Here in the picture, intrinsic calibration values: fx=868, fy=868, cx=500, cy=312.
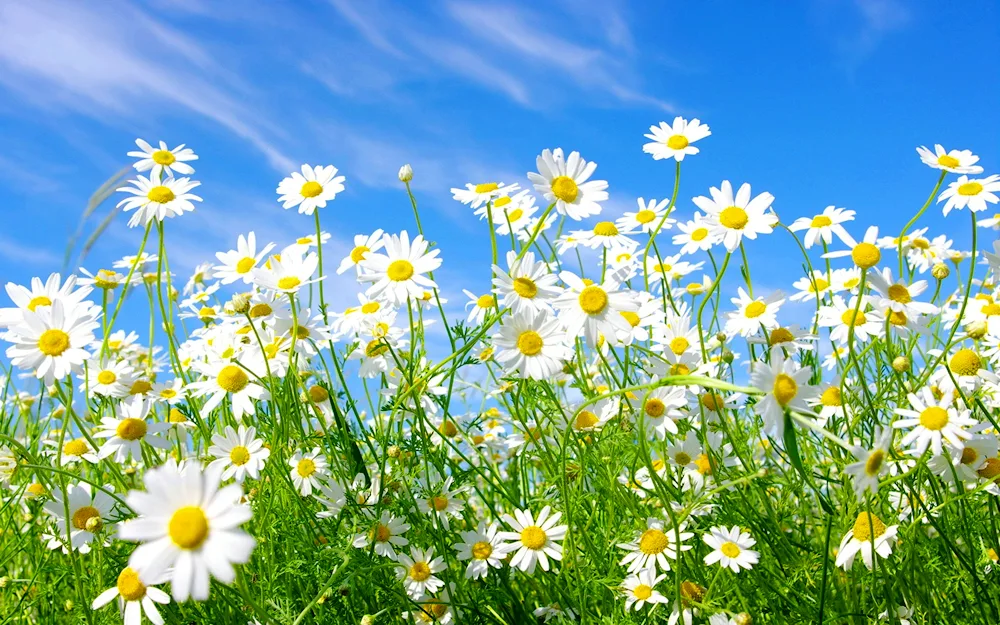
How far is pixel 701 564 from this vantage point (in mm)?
2564

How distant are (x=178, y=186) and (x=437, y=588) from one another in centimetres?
154

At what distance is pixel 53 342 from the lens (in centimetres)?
217

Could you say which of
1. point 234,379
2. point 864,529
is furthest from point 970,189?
point 234,379

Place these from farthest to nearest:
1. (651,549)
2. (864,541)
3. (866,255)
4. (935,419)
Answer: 1. (651,549)
2. (866,255)
3. (864,541)
4. (935,419)

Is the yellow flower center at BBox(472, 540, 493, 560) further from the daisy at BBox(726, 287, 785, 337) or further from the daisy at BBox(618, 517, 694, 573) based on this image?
the daisy at BBox(726, 287, 785, 337)

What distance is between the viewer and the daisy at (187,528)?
119cm

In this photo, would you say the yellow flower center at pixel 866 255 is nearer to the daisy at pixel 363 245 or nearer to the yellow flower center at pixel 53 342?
the daisy at pixel 363 245

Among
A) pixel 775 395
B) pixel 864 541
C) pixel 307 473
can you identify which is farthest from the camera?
pixel 307 473

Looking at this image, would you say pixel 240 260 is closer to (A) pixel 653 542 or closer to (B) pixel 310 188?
(B) pixel 310 188

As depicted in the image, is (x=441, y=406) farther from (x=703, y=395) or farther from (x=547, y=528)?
(x=703, y=395)

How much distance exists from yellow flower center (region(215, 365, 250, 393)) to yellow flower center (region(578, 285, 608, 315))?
1.00 m

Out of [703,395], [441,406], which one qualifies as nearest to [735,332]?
[703,395]

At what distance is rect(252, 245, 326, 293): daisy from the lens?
234cm

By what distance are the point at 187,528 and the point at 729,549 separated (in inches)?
60.9
